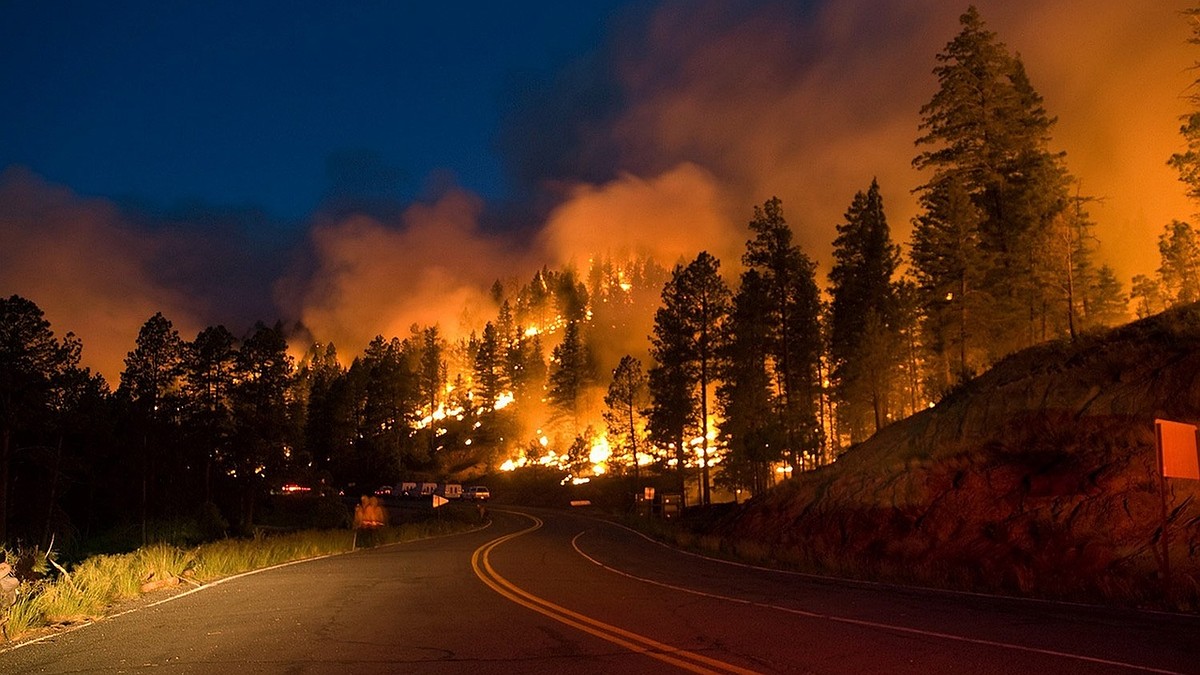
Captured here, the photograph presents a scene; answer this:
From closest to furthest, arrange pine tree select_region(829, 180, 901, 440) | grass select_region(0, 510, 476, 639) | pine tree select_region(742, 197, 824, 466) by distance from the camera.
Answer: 1. grass select_region(0, 510, 476, 639)
2. pine tree select_region(742, 197, 824, 466)
3. pine tree select_region(829, 180, 901, 440)

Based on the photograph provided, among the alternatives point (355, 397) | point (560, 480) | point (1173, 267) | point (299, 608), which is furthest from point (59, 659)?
point (355, 397)

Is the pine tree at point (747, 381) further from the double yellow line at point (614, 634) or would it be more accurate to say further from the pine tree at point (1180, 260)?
the double yellow line at point (614, 634)

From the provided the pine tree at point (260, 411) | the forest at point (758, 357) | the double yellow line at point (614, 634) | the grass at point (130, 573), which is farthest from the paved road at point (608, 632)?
the pine tree at point (260, 411)

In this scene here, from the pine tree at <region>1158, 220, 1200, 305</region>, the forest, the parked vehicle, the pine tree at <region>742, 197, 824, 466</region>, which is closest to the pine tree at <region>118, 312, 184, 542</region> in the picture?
the forest

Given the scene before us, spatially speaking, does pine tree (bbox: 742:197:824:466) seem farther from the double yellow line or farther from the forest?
the double yellow line

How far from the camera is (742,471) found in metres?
54.9

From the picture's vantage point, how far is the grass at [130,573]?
11707 millimetres

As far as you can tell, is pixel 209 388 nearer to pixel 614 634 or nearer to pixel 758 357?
pixel 758 357

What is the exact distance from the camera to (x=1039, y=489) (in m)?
19.6

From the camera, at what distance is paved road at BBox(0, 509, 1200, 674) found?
8.24 meters

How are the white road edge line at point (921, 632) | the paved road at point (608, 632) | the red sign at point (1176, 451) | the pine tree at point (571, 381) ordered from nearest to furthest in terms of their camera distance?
1. the white road edge line at point (921, 632)
2. the paved road at point (608, 632)
3. the red sign at point (1176, 451)
4. the pine tree at point (571, 381)

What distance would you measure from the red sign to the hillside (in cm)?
194

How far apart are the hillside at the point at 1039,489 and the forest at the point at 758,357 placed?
6239 millimetres

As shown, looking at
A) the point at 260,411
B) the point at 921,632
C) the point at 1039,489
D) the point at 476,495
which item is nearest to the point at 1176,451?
the point at 921,632
